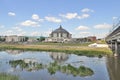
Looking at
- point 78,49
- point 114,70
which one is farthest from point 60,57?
point 114,70

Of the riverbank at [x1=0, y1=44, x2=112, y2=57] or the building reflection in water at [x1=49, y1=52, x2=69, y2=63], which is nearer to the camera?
the building reflection in water at [x1=49, y1=52, x2=69, y2=63]

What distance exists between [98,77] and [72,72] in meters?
5.44

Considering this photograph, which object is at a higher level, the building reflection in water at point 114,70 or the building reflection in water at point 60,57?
the building reflection in water at point 60,57

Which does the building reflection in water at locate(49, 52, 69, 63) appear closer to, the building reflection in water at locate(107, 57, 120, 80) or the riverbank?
the riverbank

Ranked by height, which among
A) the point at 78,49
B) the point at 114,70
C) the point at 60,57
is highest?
the point at 78,49

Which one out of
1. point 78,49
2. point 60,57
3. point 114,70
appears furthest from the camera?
point 78,49

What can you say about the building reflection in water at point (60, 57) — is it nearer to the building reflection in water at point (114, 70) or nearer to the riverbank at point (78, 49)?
the riverbank at point (78, 49)

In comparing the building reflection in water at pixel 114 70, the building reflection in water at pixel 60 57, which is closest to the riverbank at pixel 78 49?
the building reflection in water at pixel 60 57

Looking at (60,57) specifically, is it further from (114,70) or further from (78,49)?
(114,70)

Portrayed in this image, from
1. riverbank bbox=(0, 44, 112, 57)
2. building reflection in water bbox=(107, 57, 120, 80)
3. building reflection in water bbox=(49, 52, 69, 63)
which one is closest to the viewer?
building reflection in water bbox=(107, 57, 120, 80)

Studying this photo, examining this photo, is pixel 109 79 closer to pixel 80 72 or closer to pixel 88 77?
pixel 88 77

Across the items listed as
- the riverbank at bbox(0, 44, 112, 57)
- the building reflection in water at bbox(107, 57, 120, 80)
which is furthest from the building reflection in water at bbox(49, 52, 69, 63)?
the building reflection in water at bbox(107, 57, 120, 80)

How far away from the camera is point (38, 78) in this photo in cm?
3500

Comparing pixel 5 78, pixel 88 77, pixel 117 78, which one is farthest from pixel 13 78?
pixel 117 78
